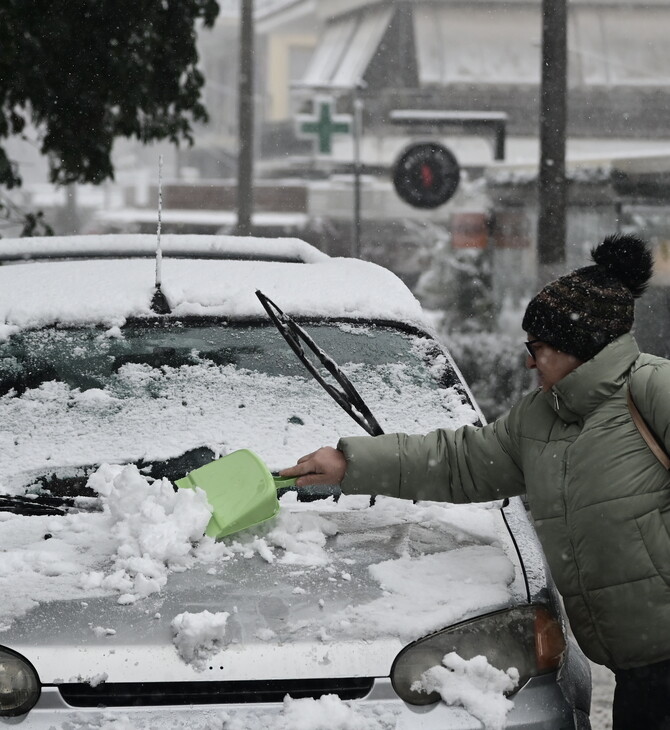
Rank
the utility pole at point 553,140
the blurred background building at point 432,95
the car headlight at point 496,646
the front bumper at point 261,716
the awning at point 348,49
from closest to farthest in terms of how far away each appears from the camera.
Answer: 1. the front bumper at point 261,716
2. the car headlight at point 496,646
3. the utility pole at point 553,140
4. the blurred background building at point 432,95
5. the awning at point 348,49

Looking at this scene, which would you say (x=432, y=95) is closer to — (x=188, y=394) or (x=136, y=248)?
(x=136, y=248)

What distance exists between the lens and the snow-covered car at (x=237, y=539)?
92.2 inches

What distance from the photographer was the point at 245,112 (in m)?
16.0

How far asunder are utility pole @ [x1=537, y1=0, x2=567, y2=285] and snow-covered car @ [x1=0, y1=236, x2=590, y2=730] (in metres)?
5.28

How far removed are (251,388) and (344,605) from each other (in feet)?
3.37

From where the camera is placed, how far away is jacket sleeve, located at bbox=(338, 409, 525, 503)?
2.91m

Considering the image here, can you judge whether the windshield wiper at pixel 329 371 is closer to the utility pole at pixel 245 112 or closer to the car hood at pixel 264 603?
the car hood at pixel 264 603

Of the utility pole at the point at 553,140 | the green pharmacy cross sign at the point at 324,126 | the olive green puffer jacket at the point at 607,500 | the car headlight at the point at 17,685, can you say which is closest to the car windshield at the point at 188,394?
the olive green puffer jacket at the point at 607,500

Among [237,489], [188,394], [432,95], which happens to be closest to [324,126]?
[432,95]

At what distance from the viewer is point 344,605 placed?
2.48 meters

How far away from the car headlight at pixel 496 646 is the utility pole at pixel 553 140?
21.3 feet

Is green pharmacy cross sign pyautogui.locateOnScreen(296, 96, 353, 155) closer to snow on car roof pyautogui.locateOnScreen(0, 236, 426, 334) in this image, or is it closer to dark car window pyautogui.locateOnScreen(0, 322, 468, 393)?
snow on car roof pyautogui.locateOnScreen(0, 236, 426, 334)

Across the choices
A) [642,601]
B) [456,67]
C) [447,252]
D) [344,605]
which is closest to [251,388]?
[344,605]

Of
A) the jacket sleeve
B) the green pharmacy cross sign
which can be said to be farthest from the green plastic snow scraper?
the green pharmacy cross sign
